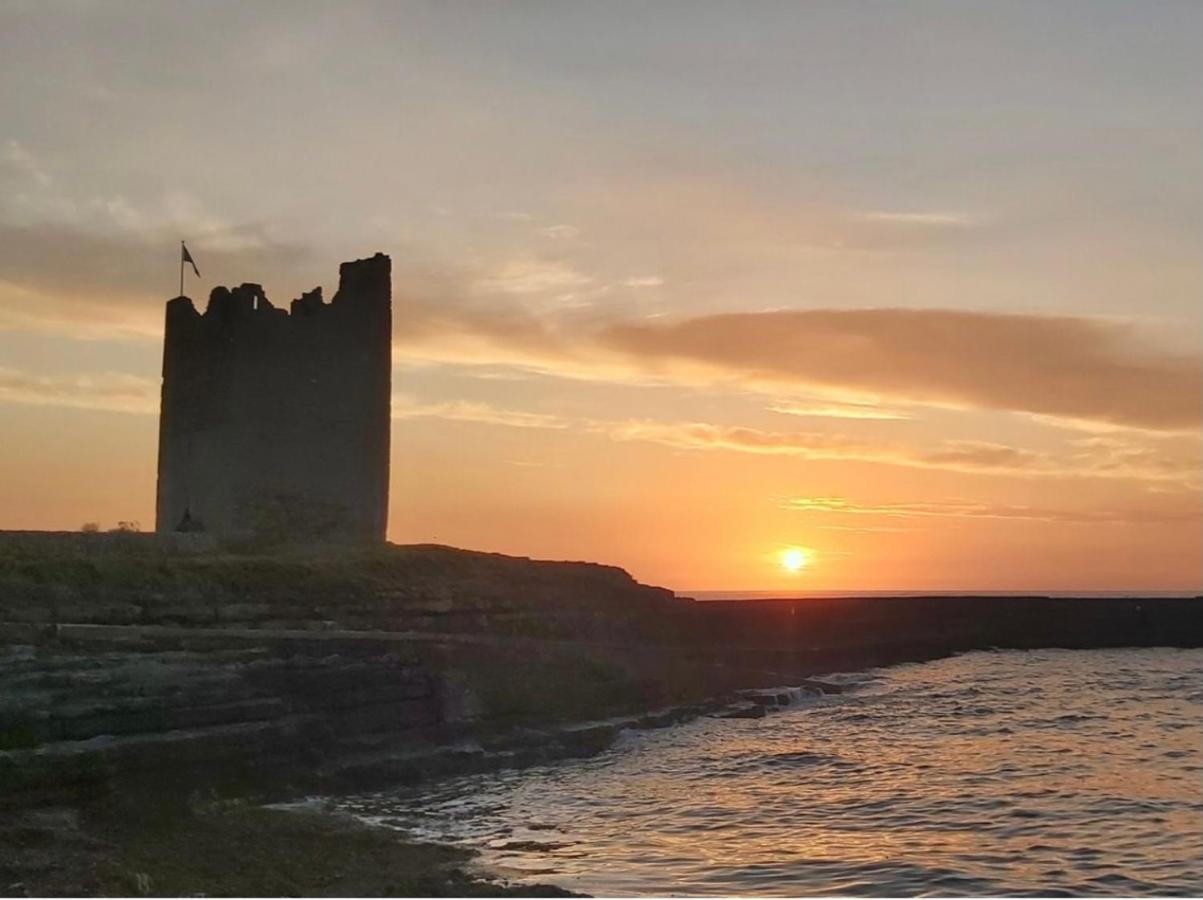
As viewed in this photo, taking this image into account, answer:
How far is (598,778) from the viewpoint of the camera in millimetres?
18938

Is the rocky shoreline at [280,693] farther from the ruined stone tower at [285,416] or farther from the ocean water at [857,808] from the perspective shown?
the ruined stone tower at [285,416]

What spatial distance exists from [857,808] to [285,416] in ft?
51.5

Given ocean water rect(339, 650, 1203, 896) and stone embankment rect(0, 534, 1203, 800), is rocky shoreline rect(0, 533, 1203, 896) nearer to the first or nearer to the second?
stone embankment rect(0, 534, 1203, 800)

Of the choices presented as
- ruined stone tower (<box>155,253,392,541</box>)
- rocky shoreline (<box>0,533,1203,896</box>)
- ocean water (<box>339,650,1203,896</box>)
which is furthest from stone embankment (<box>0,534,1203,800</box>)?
ruined stone tower (<box>155,253,392,541</box>)

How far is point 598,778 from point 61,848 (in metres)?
8.39

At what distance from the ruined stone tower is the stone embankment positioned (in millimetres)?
2220

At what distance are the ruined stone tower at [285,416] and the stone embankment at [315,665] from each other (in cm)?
222

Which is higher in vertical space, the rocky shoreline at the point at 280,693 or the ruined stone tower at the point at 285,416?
the ruined stone tower at the point at 285,416

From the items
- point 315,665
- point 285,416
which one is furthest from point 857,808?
point 285,416

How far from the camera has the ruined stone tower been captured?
27.0m

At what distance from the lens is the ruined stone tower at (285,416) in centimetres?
2705

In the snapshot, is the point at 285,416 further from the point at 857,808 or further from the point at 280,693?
the point at 857,808

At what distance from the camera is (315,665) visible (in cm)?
1839

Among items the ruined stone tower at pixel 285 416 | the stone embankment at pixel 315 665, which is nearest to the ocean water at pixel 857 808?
the stone embankment at pixel 315 665
